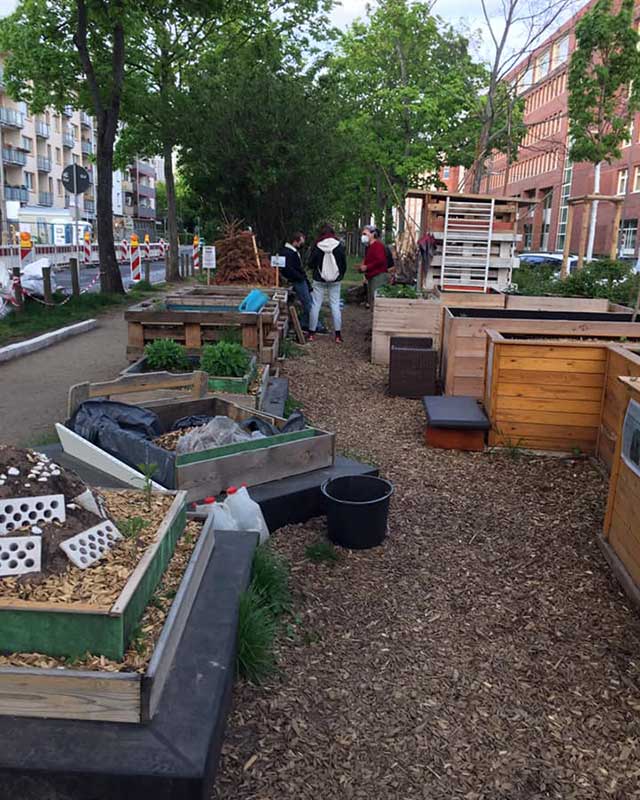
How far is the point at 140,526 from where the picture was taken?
3.13 metres

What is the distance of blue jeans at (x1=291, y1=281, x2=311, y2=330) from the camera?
543 inches

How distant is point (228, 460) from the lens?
4.49 metres

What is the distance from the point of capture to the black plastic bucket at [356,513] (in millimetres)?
4426

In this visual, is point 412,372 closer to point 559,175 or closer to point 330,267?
point 330,267

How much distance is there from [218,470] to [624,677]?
2.40m

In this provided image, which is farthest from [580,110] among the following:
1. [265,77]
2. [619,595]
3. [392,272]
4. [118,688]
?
[118,688]

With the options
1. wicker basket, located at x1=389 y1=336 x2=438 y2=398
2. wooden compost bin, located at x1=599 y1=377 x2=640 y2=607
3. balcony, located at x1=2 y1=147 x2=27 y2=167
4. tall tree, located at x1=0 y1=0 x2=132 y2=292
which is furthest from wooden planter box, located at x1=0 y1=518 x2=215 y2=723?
balcony, located at x1=2 y1=147 x2=27 y2=167

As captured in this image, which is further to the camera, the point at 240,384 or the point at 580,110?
the point at 580,110

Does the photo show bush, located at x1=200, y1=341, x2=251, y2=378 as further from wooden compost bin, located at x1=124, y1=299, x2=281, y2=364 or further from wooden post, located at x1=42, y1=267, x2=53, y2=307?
wooden post, located at x1=42, y1=267, x2=53, y2=307

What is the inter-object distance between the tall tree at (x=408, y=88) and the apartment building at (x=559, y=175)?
6.25m

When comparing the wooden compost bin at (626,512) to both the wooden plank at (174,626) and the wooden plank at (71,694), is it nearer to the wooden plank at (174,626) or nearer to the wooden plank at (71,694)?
the wooden plank at (174,626)

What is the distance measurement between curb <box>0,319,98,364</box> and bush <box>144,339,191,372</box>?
3368 millimetres

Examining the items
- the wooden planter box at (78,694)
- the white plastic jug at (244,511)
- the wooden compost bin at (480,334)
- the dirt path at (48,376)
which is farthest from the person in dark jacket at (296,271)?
the wooden planter box at (78,694)

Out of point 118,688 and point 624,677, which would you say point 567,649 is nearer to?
point 624,677
